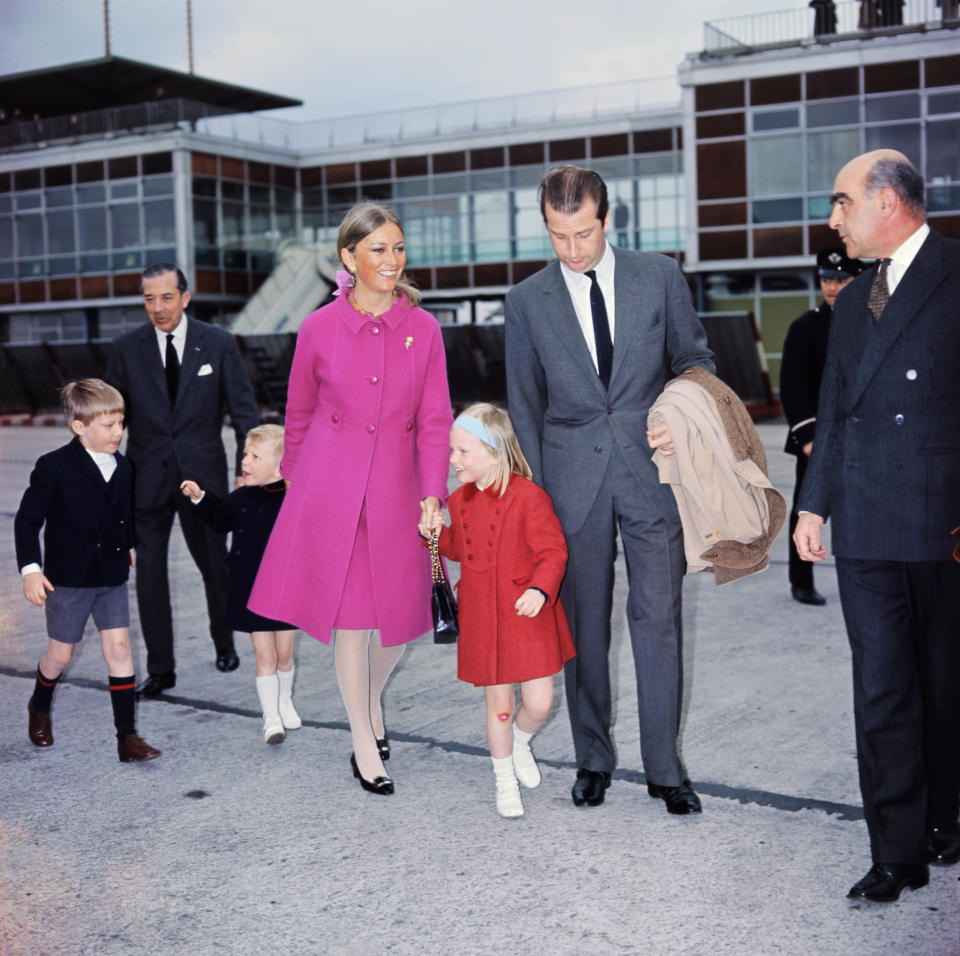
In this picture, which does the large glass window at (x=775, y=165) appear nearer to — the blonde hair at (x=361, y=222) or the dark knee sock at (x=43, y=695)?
the blonde hair at (x=361, y=222)

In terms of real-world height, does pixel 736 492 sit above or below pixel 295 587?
above

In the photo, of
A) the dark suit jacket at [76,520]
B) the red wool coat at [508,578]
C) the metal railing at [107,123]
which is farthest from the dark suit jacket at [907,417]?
the metal railing at [107,123]

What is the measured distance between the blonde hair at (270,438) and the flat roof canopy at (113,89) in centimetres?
4371

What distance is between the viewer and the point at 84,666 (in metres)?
A: 6.36

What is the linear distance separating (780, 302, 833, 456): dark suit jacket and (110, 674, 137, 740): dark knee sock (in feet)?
12.7

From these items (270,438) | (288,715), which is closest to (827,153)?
(270,438)

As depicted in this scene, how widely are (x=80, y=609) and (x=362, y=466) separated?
134 cm

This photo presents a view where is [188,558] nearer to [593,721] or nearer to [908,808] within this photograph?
[593,721]

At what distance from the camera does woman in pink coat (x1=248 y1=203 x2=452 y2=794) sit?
435 centimetres

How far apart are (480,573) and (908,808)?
4.94 ft

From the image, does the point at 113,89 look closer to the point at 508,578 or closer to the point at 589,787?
the point at 508,578

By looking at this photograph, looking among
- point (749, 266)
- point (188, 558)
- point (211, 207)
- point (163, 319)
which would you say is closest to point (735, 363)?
point (749, 266)

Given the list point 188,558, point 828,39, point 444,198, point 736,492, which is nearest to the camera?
point 736,492

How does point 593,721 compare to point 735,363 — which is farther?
point 735,363
